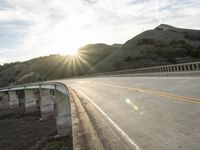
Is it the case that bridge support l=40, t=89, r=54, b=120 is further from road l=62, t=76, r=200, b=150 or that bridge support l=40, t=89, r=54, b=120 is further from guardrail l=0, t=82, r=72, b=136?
road l=62, t=76, r=200, b=150

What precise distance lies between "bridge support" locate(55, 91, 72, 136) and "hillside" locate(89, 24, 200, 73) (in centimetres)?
4175

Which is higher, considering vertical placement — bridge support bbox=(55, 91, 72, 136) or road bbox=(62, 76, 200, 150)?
road bbox=(62, 76, 200, 150)

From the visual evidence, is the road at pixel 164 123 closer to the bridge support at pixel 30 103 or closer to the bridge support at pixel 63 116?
the bridge support at pixel 63 116

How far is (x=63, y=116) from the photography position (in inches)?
1172

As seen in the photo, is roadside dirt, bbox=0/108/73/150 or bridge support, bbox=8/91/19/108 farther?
bridge support, bbox=8/91/19/108

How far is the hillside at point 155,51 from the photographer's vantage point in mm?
72062

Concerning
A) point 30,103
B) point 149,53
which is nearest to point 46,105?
point 30,103

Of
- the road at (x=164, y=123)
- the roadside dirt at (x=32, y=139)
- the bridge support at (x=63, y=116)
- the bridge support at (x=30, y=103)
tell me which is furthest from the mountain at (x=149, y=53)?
the road at (x=164, y=123)

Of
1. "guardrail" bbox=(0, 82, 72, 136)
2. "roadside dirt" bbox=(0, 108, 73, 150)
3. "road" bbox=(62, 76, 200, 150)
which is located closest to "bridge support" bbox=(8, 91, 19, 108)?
"guardrail" bbox=(0, 82, 72, 136)

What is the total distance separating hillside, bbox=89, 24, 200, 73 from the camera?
7206 cm

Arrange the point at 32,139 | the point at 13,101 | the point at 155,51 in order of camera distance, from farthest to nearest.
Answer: the point at 155,51
the point at 13,101
the point at 32,139

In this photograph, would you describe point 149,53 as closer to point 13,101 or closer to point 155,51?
point 155,51

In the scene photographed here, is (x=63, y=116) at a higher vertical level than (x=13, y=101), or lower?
higher

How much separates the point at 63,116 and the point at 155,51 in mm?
55668
